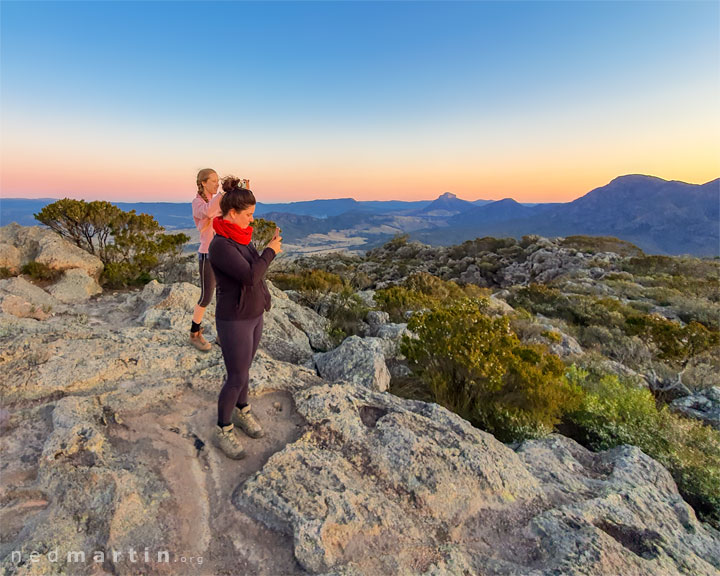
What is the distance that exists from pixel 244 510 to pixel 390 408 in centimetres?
181

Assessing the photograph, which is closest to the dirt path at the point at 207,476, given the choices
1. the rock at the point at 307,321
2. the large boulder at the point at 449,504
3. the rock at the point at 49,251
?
the large boulder at the point at 449,504

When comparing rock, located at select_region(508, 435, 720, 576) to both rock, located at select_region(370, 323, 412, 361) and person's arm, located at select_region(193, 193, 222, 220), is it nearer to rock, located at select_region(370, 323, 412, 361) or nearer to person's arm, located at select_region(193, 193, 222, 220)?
rock, located at select_region(370, 323, 412, 361)

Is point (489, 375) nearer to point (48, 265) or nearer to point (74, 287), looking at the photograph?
point (74, 287)

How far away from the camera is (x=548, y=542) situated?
2715mm

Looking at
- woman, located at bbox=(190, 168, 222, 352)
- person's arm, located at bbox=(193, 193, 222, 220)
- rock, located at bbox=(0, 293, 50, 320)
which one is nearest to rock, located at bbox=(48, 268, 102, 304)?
rock, located at bbox=(0, 293, 50, 320)

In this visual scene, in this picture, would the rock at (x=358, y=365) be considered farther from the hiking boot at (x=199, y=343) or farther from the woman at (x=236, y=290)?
the woman at (x=236, y=290)

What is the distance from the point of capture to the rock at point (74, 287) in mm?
8954

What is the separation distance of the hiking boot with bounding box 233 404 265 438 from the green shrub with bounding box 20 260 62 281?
9.94 metres

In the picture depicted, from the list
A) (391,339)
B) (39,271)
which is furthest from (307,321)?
(39,271)

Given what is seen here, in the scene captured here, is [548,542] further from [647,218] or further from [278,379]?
[647,218]

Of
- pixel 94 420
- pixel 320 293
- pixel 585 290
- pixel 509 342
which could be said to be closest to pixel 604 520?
pixel 509 342

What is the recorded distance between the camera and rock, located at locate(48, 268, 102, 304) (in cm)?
895

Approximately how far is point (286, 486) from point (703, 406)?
28.0 ft

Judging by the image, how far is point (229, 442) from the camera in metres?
3.24
